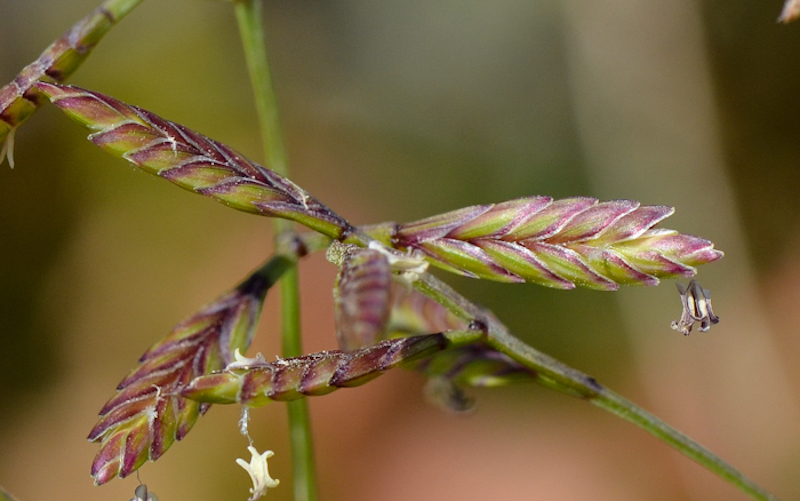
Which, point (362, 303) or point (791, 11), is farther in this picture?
point (791, 11)

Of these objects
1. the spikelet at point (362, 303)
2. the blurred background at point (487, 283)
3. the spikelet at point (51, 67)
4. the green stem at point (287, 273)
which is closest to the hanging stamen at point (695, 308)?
the spikelet at point (362, 303)

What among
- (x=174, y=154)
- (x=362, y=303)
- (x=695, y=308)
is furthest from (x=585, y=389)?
(x=174, y=154)

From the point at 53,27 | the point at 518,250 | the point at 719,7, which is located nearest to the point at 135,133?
the point at 518,250

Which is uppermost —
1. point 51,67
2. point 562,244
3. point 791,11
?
point 51,67

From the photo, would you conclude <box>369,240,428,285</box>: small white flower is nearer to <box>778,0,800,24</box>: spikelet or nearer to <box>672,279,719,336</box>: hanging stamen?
<box>672,279,719,336</box>: hanging stamen

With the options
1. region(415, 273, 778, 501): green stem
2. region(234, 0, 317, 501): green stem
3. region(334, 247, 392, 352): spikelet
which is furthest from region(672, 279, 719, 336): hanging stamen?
region(234, 0, 317, 501): green stem

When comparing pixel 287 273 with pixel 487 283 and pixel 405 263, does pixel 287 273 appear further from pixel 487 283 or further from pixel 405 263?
pixel 487 283
